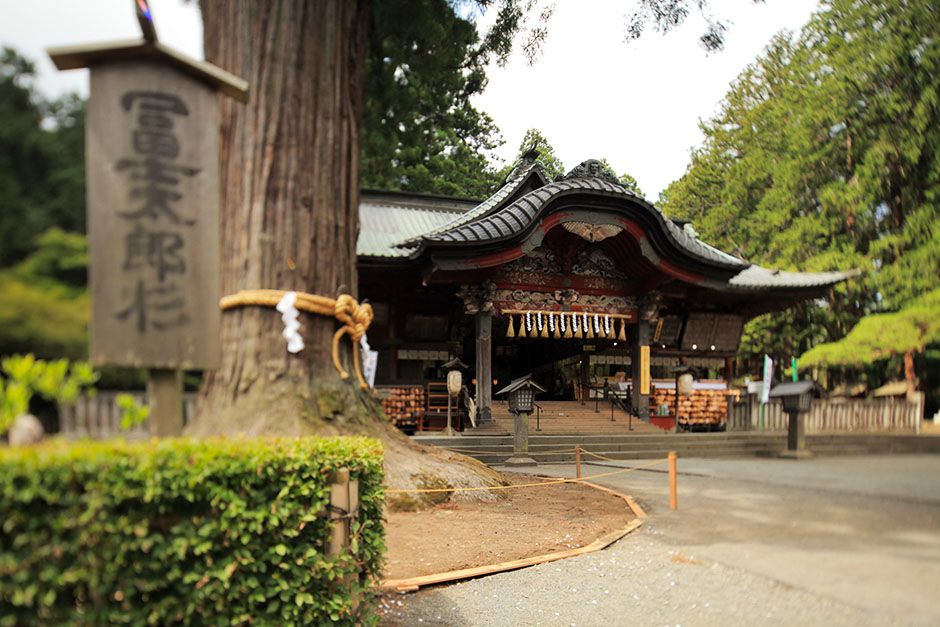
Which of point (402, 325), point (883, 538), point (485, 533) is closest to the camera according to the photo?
point (883, 538)

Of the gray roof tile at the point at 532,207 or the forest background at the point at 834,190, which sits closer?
the forest background at the point at 834,190

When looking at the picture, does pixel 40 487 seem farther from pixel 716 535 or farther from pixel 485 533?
pixel 716 535

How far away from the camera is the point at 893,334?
1937mm

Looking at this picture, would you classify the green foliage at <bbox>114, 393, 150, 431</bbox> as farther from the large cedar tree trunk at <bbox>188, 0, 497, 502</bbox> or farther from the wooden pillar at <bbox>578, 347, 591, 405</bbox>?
the wooden pillar at <bbox>578, 347, 591, 405</bbox>

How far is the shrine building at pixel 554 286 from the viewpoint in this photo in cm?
1270

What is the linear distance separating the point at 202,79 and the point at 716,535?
4.65 metres

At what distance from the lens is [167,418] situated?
2408 millimetres

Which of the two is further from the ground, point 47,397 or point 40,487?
point 47,397

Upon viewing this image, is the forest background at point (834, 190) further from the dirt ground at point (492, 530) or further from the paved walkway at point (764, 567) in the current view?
the dirt ground at point (492, 530)

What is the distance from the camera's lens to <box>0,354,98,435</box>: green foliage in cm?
178

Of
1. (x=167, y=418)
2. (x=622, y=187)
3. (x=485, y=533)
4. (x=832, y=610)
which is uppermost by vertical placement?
(x=622, y=187)

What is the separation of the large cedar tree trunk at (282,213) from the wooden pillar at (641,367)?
9962 mm

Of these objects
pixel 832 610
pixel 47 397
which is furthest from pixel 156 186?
pixel 832 610

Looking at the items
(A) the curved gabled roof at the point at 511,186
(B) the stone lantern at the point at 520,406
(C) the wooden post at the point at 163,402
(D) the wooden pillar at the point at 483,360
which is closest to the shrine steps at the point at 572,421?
(D) the wooden pillar at the point at 483,360
